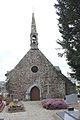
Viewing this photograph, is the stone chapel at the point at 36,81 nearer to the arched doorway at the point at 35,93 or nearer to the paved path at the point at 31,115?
the arched doorway at the point at 35,93

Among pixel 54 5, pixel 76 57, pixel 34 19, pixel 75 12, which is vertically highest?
pixel 34 19

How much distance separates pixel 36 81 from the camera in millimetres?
43562

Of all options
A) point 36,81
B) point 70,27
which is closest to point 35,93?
point 36,81

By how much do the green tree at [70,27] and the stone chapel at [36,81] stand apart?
92.1 ft

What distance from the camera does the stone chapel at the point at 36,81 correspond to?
4328cm

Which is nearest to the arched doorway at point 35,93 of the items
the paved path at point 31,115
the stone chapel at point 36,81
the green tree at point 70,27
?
the stone chapel at point 36,81

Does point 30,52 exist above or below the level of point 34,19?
below

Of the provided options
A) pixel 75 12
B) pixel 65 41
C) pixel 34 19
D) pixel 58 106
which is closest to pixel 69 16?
pixel 75 12

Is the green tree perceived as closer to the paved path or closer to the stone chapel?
the paved path

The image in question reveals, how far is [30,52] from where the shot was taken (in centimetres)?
4466

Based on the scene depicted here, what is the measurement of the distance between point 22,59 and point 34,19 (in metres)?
7.59

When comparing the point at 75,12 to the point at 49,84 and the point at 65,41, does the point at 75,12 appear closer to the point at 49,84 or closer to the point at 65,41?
the point at 65,41

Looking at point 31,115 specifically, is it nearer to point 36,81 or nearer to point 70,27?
point 70,27

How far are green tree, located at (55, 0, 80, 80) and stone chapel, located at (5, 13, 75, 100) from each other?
2807cm
